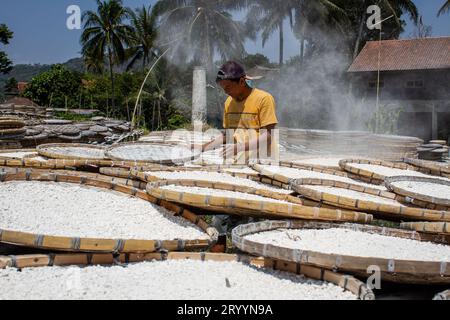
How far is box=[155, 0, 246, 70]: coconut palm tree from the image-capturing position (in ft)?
56.5

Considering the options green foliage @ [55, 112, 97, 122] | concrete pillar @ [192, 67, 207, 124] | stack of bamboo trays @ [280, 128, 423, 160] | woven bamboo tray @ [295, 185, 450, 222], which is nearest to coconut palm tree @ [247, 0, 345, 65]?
concrete pillar @ [192, 67, 207, 124]

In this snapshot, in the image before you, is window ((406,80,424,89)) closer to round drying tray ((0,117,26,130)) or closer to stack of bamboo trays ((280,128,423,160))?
stack of bamboo trays ((280,128,423,160))

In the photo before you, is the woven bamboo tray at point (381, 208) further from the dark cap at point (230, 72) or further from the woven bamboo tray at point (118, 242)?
the dark cap at point (230, 72)

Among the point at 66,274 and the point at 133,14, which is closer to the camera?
the point at 66,274

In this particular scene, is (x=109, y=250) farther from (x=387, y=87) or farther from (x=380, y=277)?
(x=387, y=87)

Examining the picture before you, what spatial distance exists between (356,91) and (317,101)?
1.93m

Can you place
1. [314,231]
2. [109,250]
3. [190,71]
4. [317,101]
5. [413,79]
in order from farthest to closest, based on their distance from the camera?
[190,71] → [317,101] → [413,79] → [314,231] → [109,250]

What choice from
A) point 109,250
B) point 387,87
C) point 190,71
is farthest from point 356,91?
point 109,250

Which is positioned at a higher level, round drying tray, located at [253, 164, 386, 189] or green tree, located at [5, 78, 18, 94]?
green tree, located at [5, 78, 18, 94]

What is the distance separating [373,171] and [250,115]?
86 centimetres

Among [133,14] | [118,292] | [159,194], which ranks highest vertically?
[133,14]

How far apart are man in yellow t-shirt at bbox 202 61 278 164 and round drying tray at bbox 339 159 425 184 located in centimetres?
49

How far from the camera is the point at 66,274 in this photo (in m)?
1.33

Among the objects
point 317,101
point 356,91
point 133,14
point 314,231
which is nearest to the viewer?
point 314,231
